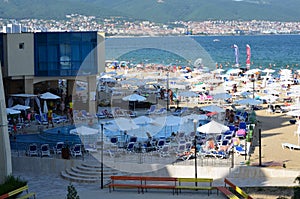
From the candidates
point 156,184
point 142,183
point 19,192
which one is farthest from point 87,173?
point 19,192

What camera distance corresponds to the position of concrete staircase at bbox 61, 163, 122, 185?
1873 centimetres

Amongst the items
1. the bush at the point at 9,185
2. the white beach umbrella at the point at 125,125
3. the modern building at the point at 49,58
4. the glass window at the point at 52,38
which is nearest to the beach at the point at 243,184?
the bush at the point at 9,185

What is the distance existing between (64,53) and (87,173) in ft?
36.4

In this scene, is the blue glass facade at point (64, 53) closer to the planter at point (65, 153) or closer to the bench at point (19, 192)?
the planter at point (65, 153)

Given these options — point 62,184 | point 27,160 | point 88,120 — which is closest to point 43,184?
point 62,184

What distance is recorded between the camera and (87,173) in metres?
19.1

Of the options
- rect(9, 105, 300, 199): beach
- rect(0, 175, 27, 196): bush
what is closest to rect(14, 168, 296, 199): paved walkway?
rect(9, 105, 300, 199): beach

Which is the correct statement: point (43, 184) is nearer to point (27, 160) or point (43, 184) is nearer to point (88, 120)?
point (27, 160)

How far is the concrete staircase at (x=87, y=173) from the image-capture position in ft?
61.5

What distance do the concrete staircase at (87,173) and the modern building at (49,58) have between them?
967cm

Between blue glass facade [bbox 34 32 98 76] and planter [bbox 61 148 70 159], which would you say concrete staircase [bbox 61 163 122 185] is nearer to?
planter [bbox 61 148 70 159]

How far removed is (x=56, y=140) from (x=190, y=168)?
256 inches

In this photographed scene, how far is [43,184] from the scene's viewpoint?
1867cm

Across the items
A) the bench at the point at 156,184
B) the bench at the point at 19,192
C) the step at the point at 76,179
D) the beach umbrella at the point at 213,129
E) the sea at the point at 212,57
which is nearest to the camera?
the bench at the point at 19,192
